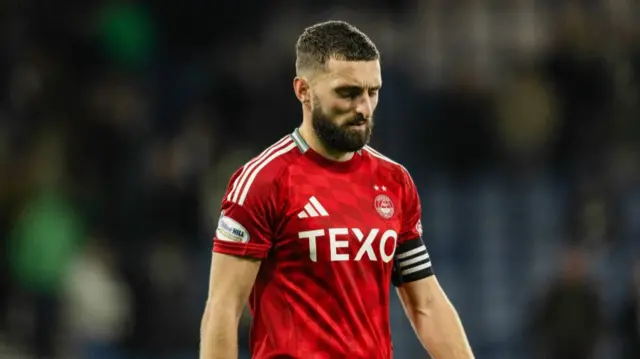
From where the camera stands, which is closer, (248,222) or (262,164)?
(248,222)

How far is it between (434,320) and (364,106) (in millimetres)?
914

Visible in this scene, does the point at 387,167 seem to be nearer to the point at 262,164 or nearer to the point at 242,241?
the point at 262,164

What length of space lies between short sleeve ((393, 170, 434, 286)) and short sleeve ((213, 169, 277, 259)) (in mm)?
588

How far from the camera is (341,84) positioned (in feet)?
14.6

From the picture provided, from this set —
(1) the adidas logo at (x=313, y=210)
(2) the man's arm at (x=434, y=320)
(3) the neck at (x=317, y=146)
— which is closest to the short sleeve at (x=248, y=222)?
(1) the adidas logo at (x=313, y=210)

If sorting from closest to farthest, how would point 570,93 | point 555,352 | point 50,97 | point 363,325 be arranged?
1. point 363,325
2. point 555,352
3. point 570,93
4. point 50,97

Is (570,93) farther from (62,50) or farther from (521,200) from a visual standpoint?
(62,50)

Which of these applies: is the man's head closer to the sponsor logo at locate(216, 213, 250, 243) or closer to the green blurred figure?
the sponsor logo at locate(216, 213, 250, 243)

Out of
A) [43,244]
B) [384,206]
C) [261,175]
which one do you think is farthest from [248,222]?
[43,244]

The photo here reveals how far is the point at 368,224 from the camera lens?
454 centimetres

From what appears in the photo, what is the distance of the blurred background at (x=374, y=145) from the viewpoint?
9406 mm

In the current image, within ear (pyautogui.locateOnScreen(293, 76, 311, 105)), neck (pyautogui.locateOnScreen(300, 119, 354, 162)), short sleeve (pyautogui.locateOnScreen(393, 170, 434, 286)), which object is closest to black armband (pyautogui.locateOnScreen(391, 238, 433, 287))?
short sleeve (pyautogui.locateOnScreen(393, 170, 434, 286))

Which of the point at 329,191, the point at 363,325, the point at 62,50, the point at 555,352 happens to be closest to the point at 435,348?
the point at 363,325

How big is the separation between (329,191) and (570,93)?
5.84 metres
